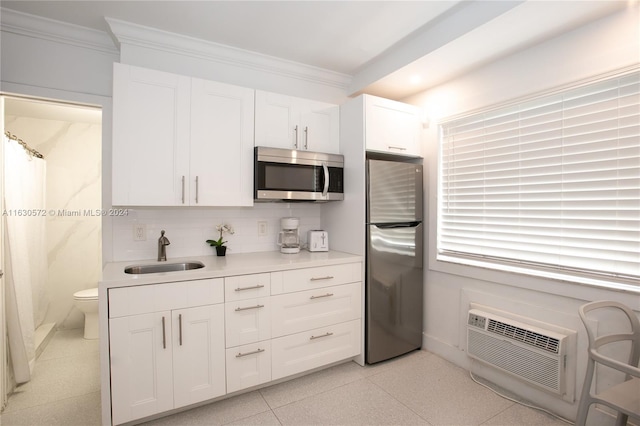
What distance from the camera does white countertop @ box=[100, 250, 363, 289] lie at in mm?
1856

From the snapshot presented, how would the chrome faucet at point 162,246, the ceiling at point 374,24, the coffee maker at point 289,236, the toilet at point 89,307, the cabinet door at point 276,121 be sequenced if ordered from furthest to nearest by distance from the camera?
the toilet at point 89,307, the coffee maker at point 289,236, the cabinet door at point 276,121, the chrome faucet at point 162,246, the ceiling at point 374,24

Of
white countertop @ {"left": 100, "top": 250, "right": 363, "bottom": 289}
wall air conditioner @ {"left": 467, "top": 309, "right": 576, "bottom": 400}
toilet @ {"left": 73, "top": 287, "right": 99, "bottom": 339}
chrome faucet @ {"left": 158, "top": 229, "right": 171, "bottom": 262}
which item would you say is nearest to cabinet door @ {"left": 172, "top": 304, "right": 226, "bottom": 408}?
white countertop @ {"left": 100, "top": 250, "right": 363, "bottom": 289}

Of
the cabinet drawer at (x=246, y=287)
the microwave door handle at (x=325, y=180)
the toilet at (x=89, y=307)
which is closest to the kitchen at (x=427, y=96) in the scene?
the microwave door handle at (x=325, y=180)

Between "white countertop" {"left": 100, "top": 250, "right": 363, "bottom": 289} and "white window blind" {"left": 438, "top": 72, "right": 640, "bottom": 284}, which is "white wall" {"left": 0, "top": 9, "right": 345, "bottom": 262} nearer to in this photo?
"white countertop" {"left": 100, "top": 250, "right": 363, "bottom": 289}

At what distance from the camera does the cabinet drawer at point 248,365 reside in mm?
2096

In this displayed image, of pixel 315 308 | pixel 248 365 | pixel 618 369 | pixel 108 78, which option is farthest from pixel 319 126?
pixel 618 369

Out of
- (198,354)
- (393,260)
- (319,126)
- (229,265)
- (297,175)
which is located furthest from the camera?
(319,126)

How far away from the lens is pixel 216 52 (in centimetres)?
260

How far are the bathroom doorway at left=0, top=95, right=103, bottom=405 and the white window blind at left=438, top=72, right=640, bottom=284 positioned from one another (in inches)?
141

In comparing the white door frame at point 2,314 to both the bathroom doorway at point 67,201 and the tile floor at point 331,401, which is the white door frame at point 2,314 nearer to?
the tile floor at point 331,401

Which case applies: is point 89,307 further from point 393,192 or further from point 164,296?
point 393,192

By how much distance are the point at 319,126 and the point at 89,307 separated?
2.79 metres

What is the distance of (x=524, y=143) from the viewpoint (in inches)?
88.4

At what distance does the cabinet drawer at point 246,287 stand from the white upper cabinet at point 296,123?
41.1 inches
